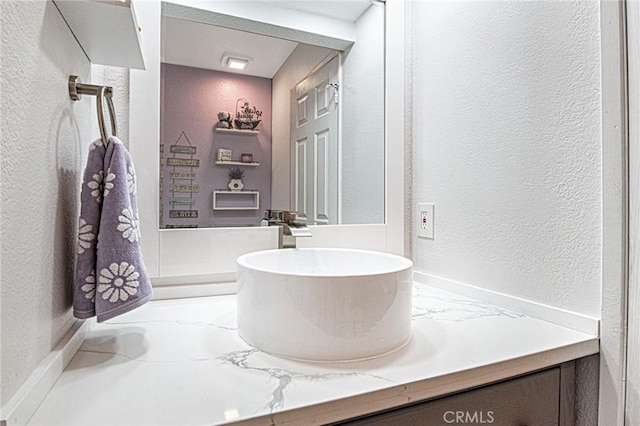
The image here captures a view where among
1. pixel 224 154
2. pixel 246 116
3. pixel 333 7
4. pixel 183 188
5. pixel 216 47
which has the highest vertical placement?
pixel 333 7

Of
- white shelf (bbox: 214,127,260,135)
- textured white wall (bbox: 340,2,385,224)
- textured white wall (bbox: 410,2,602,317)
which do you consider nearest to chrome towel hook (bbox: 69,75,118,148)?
white shelf (bbox: 214,127,260,135)

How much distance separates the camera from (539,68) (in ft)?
2.84

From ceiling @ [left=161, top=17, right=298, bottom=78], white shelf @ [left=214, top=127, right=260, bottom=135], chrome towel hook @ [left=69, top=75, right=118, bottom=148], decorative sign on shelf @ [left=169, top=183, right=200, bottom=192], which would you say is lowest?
decorative sign on shelf @ [left=169, top=183, right=200, bottom=192]

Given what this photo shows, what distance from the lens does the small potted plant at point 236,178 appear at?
3.61ft

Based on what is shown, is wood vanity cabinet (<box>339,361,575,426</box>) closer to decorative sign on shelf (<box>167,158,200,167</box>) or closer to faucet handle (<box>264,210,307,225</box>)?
faucet handle (<box>264,210,307,225</box>)

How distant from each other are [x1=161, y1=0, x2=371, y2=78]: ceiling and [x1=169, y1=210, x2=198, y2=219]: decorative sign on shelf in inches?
16.0

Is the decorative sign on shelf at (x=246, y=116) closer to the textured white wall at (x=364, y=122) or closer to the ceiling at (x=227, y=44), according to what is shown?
the ceiling at (x=227, y=44)

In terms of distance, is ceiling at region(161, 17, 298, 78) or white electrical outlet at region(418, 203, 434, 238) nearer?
ceiling at region(161, 17, 298, 78)

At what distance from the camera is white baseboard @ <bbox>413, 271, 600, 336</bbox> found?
0.77m

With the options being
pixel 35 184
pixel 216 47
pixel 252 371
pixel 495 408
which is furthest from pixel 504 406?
pixel 216 47

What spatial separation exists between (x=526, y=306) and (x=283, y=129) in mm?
815

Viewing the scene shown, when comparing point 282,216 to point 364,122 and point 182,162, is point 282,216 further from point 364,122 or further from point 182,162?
point 364,122

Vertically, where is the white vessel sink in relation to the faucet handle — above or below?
below

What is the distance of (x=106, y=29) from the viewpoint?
27.5 inches
